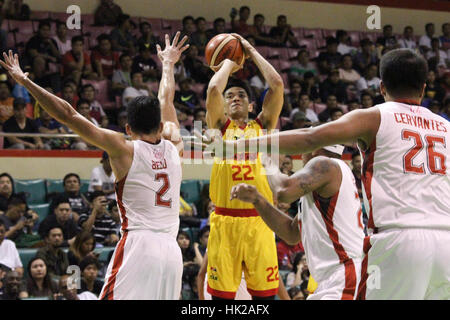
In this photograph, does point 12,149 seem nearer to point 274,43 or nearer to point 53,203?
point 53,203

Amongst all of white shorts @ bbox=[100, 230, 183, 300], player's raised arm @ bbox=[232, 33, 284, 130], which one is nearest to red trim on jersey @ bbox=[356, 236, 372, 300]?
white shorts @ bbox=[100, 230, 183, 300]

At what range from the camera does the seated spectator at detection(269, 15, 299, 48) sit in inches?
551

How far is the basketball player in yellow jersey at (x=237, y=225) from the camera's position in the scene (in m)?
5.91

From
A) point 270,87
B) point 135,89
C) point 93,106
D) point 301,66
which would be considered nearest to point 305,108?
point 301,66

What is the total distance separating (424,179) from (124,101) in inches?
318

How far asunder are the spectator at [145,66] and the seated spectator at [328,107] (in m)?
3.13

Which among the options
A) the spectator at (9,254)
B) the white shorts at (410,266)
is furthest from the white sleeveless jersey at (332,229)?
the spectator at (9,254)

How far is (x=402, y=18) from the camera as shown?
1612 centimetres

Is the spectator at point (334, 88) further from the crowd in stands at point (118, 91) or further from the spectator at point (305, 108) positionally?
the spectator at point (305, 108)

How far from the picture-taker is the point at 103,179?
916cm

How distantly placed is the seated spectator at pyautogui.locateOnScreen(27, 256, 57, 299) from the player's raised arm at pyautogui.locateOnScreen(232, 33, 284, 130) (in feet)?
10.5

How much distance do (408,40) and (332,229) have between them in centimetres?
1218

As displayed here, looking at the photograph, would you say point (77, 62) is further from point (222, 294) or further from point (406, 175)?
point (406, 175)

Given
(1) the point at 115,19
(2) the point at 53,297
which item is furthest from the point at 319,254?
(1) the point at 115,19
